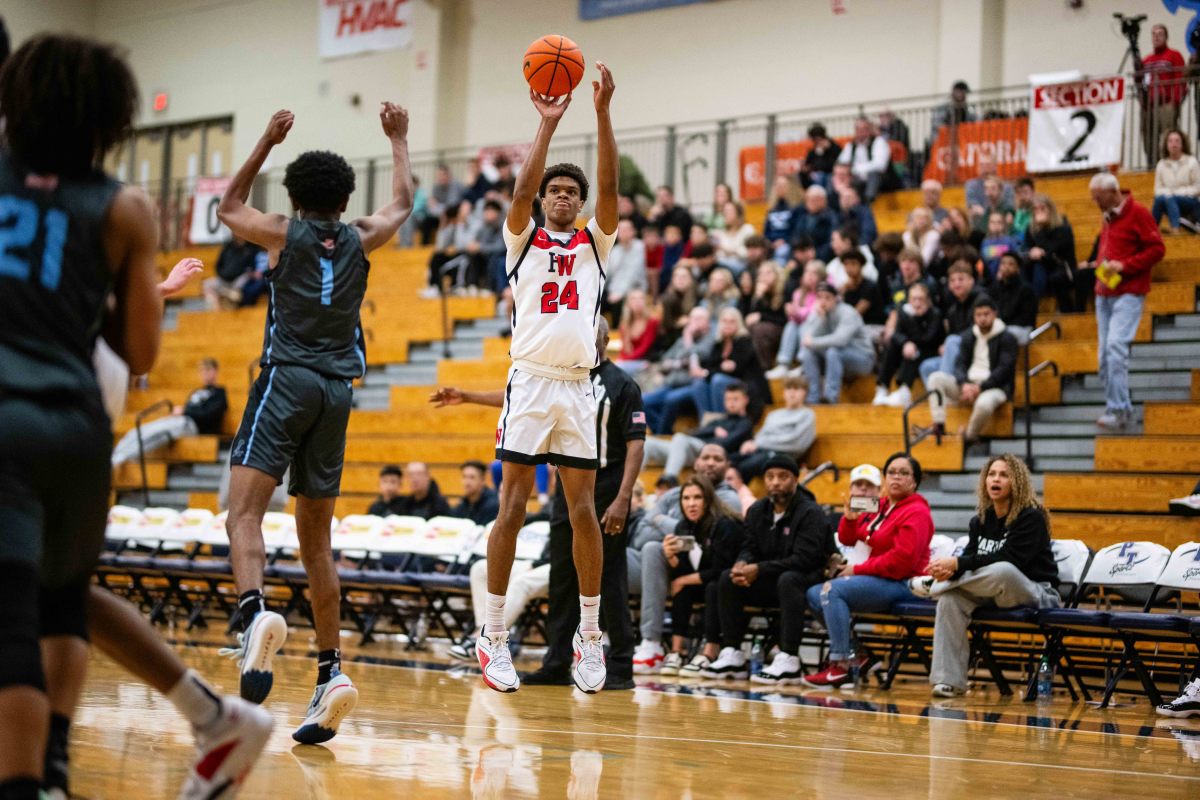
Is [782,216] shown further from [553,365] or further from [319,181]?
[319,181]

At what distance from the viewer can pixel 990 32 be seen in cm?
1855

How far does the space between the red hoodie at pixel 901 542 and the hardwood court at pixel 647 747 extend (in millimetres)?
1173

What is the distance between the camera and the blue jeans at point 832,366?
13227 mm

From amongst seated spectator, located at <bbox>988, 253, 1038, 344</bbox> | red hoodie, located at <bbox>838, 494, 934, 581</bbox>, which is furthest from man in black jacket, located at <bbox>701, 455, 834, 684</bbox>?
seated spectator, located at <bbox>988, 253, 1038, 344</bbox>

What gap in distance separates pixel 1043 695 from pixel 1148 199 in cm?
739

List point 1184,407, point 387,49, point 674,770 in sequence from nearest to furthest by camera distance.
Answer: point 674,770, point 1184,407, point 387,49

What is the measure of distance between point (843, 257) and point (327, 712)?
10.1 m

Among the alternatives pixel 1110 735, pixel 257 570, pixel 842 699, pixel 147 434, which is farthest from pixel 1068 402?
pixel 147 434

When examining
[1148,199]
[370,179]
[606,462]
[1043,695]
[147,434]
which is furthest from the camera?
[370,179]

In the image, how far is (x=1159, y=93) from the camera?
1510cm

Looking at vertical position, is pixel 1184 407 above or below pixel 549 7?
below

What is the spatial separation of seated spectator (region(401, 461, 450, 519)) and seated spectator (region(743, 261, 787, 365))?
3458 mm

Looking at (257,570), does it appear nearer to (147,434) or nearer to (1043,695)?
(1043,695)

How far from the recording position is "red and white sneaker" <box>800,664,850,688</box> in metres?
9.09
